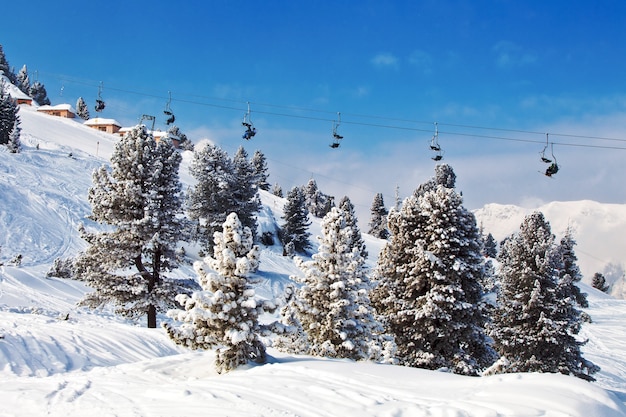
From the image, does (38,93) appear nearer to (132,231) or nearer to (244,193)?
(244,193)

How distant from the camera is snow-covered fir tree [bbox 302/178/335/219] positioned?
96469mm

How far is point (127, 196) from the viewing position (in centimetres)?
2086

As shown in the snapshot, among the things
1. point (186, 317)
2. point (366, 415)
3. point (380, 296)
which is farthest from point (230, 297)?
point (380, 296)

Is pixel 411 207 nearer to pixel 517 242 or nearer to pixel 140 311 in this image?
pixel 517 242

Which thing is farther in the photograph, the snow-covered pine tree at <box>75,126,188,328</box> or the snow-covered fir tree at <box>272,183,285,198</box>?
the snow-covered fir tree at <box>272,183,285,198</box>

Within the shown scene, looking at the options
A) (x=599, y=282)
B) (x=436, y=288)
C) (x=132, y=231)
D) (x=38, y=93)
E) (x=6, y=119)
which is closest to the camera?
(x=436, y=288)

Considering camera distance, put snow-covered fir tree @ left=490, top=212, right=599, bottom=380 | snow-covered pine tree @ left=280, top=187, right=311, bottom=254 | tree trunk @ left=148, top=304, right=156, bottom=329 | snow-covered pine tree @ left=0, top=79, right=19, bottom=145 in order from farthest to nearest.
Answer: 1. snow-covered pine tree @ left=0, top=79, right=19, bottom=145
2. snow-covered pine tree @ left=280, top=187, right=311, bottom=254
3. snow-covered fir tree @ left=490, top=212, right=599, bottom=380
4. tree trunk @ left=148, top=304, right=156, bottom=329

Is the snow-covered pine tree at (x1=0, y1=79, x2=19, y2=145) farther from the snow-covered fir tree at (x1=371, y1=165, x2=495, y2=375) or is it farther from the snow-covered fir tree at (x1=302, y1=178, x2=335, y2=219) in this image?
the snow-covered fir tree at (x1=371, y1=165, x2=495, y2=375)

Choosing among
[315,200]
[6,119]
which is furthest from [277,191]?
[6,119]

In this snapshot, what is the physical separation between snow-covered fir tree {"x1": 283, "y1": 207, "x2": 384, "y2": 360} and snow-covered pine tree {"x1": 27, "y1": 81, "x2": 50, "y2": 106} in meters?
138

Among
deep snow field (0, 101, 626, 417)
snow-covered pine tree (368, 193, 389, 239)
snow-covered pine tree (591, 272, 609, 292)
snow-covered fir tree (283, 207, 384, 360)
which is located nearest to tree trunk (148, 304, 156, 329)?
deep snow field (0, 101, 626, 417)

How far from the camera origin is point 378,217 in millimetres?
87438

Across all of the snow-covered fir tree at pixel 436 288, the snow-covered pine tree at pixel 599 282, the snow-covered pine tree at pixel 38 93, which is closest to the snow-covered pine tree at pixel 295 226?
the snow-covered fir tree at pixel 436 288

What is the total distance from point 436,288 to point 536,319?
306 inches
